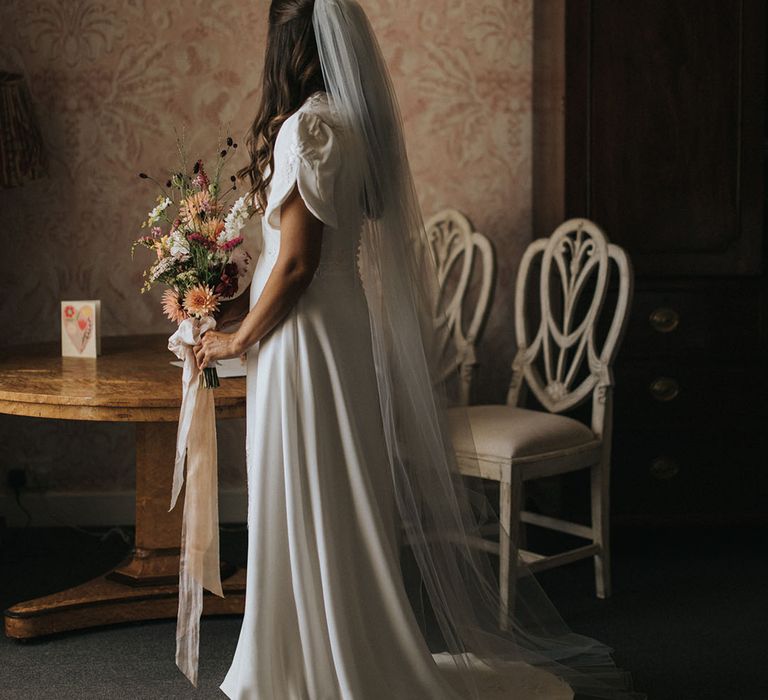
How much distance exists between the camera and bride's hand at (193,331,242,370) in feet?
7.21

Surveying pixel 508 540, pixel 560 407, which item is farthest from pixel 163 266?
pixel 560 407

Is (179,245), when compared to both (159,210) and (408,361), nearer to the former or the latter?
(159,210)

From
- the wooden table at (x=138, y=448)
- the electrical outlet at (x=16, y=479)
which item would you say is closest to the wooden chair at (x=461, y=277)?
the wooden table at (x=138, y=448)

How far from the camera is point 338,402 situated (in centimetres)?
218

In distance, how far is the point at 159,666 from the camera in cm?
268

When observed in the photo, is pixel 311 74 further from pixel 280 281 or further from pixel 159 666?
pixel 159 666

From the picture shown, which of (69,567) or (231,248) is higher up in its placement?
(231,248)

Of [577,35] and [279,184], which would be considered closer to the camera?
[279,184]

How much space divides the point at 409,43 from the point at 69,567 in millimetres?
2282

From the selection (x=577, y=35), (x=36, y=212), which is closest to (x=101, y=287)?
(x=36, y=212)

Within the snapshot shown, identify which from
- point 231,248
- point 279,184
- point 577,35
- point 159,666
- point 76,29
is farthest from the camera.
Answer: point 76,29

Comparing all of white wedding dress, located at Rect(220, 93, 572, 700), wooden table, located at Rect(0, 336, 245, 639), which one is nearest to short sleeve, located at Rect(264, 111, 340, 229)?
white wedding dress, located at Rect(220, 93, 572, 700)

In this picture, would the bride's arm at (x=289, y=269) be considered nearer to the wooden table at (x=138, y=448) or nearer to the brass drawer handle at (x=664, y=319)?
the wooden table at (x=138, y=448)

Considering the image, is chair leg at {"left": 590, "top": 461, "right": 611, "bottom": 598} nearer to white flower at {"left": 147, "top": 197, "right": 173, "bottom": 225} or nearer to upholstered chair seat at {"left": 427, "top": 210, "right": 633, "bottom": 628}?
upholstered chair seat at {"left": 427, "top": 210, "right": 633, "bottom": 628}
